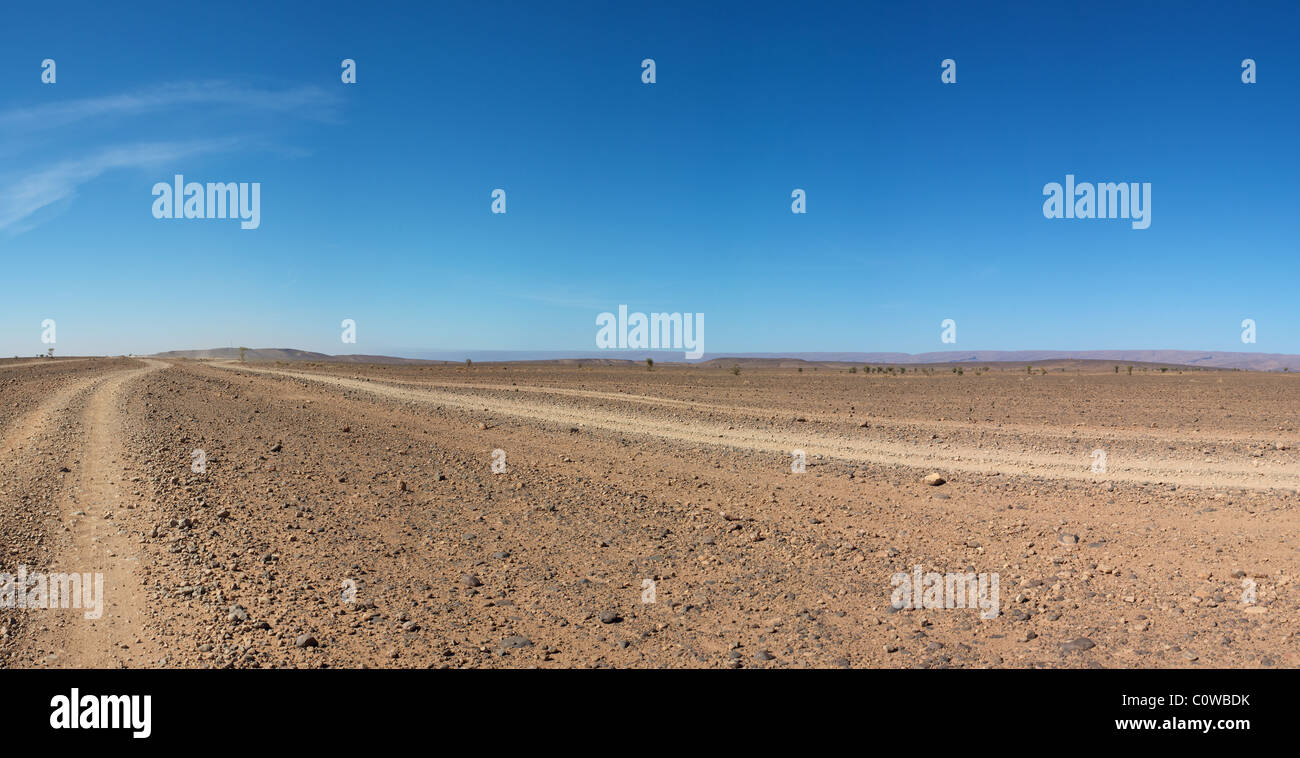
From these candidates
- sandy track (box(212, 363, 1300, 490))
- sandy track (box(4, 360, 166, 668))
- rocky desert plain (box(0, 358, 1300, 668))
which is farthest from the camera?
sandy track (box(212, 363, 1300, 490))

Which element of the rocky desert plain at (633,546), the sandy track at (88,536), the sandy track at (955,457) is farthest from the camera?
the sandy track at (955,457)

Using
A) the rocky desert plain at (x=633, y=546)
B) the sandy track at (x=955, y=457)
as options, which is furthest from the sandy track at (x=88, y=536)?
the sandy track at (x=955, y=457)

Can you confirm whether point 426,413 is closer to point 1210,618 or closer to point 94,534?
point 94,534

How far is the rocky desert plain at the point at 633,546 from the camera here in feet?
15.6

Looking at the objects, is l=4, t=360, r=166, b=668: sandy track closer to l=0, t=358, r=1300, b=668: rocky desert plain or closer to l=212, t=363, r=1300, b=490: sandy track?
l=0, t=358, r=1300, b=668: rocky desert plain

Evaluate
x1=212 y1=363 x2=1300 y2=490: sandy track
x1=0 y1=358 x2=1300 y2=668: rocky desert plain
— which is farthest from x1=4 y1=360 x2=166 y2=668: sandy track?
x1=212 y1=363 x2=1300 y2=490: sandy track

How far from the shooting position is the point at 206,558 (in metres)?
6.18

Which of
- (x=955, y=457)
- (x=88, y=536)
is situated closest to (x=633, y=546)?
(x=88, y=536)

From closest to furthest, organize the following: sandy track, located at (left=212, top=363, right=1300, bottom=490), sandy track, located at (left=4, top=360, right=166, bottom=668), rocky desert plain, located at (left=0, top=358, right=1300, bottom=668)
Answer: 1. sandy track, located at (left=4, top=360, right=166, bottom=668)
2. rocky desert plain, located at (left=0, top=358, right=1300, bottom=668)
3. sandy track, located at (left=212, top=363, right=1300, bottom=490)

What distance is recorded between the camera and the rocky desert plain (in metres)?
4.76

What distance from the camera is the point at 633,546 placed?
7.12 metres

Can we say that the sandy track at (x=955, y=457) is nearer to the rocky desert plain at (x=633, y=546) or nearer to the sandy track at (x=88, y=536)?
the rocky desert plain at (x=633, y=546)
